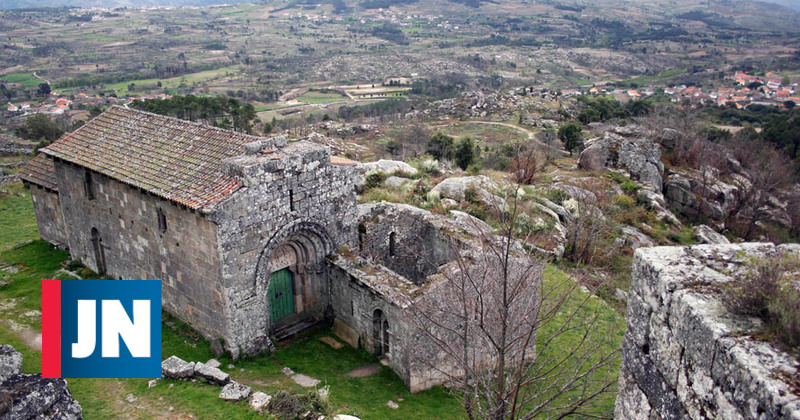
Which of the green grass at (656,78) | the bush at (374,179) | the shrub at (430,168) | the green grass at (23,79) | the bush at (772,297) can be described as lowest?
the green grass at (23,79)

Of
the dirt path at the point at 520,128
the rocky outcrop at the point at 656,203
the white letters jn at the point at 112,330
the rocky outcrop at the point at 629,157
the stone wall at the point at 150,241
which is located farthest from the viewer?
the dirt path at the point at 520,128

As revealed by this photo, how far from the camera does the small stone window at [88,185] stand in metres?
18.6

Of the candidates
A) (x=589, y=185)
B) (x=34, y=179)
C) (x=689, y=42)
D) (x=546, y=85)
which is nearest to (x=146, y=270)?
(x=34, y=179)

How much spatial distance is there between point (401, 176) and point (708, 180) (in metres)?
19.9

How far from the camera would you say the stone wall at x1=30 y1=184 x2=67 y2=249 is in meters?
21.8

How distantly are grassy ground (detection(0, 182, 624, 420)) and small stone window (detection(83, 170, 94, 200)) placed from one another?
3414 millimetres

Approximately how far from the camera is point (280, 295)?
16.9 metres

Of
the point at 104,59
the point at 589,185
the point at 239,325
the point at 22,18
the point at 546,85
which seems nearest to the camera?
the point at 239,325

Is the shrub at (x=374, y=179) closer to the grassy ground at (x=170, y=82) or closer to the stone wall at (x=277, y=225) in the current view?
the stone wall at (x=277, y=225)

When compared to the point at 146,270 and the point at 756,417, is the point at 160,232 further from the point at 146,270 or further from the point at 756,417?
the point at 756,417

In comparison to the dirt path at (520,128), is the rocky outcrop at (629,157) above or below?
above

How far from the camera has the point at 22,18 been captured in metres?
168

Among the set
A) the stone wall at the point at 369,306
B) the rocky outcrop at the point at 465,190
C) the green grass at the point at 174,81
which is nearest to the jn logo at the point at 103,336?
the stone wall at the point at 369,306

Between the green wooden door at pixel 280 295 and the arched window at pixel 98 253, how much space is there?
7334 millimetres
